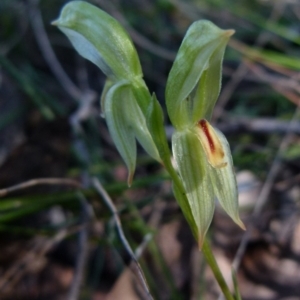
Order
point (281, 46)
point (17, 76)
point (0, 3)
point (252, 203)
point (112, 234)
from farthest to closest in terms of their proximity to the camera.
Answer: point (0, 3) < point (281, 46) < point (17, 76) < point (252, 203) < point (112, 234)

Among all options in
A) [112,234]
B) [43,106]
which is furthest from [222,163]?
[43,106]

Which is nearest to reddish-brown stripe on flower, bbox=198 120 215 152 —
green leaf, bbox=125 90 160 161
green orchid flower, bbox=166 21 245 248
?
green orchid flower, bbox=166 21 245 248

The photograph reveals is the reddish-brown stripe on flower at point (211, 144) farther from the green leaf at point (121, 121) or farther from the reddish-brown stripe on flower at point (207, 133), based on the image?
the green leaf at point (121, 121)

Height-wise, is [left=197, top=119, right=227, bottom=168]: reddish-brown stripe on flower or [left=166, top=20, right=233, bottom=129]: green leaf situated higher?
[left=166, top=20, right=233, bottom=129]: green leaf

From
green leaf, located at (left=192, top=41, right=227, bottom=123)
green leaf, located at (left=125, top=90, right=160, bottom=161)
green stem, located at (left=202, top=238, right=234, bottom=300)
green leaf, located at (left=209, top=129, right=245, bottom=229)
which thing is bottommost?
green stem, located at (left=202, top=238, right=234, bottom=300)

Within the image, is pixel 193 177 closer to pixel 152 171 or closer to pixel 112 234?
pixel 112 234

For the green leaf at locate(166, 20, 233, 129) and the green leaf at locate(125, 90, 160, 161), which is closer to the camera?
the green leaf at locate(166, 20, 233, 129)

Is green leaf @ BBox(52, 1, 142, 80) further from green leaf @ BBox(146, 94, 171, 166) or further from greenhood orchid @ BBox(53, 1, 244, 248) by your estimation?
green leaf @ BBox(146, 94, 171, 166)
